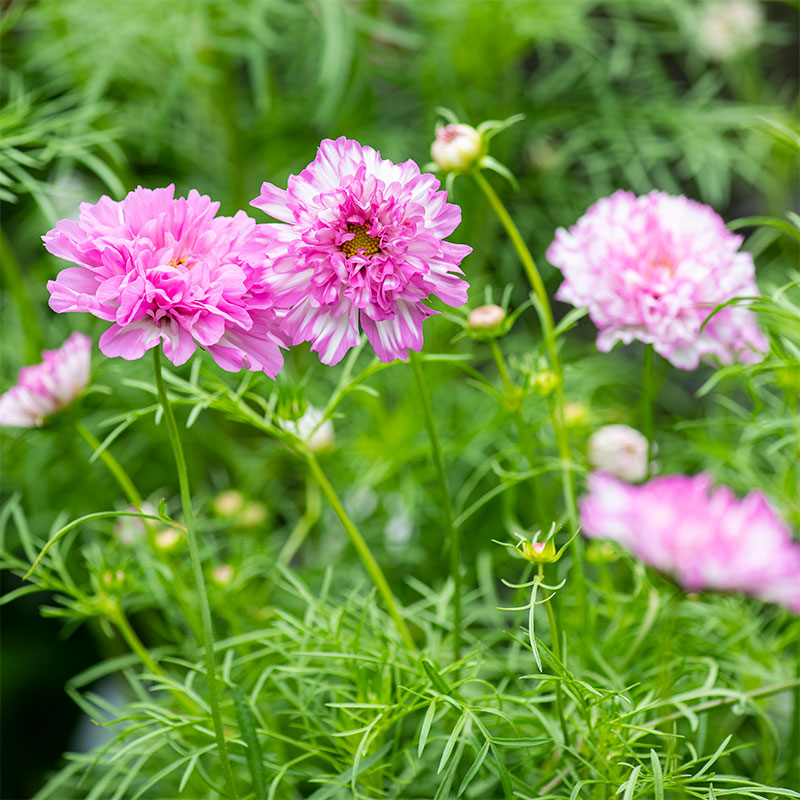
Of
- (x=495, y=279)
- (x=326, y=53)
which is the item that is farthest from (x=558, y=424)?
(x=495, y=279)

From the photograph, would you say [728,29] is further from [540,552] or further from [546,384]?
[540,552]

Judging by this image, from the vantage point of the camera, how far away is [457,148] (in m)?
0.38

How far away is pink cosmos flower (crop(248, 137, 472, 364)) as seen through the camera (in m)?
0.28

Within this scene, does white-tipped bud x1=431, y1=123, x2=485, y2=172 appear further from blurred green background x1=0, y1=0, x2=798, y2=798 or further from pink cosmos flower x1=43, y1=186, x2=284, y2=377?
blurred green background x1=0, y1=0, x2=798, y2=798

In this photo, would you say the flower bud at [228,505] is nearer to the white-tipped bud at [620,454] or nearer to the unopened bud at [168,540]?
the unopened bud at [168,540]

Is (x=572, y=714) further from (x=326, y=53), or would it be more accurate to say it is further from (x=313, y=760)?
(x=326, y=53)

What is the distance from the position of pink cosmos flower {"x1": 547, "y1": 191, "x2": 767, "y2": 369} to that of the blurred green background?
0.71ft

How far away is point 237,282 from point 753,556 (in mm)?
187

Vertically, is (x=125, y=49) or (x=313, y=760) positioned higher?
(x=125, y=49)

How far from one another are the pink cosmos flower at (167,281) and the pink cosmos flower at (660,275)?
0.53ft

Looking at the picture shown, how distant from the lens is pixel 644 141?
873 millimetres

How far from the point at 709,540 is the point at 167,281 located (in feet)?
0.64

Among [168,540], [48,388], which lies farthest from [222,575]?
[48,388]

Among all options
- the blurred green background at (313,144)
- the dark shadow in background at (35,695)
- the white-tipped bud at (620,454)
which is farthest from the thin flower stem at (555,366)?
the dark shadow in background at (35,695)
